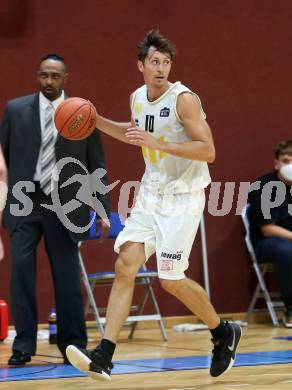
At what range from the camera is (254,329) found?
28.5 ft

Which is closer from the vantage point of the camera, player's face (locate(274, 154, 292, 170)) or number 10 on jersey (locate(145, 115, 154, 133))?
number 10 on jersey (locate(145, 115, 154, 133))

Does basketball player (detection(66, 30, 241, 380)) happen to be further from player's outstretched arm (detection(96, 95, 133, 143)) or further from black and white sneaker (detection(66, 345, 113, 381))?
black and white sneaker (detection(66, 345, 113, 381))

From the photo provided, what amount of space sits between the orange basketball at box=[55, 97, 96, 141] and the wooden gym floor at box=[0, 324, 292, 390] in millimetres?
1508

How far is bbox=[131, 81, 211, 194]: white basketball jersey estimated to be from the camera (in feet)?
17.5

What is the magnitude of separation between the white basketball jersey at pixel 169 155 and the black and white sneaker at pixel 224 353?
951 millimetres

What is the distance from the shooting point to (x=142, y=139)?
4.96 meters

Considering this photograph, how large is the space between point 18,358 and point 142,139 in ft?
6.78

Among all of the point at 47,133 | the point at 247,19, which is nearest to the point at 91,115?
the point at 47,133

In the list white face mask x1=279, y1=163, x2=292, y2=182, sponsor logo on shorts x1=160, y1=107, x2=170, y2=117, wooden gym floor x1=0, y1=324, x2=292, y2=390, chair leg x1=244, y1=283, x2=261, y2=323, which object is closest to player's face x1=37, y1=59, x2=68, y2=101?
sponsor logo on shorts x1=160, y1=107, x2=170, y2=117

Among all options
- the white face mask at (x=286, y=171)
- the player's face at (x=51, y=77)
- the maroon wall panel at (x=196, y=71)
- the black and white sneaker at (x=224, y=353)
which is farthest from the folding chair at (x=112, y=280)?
the black and white sneaker at (x=224, y=353)

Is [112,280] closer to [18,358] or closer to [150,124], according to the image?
[18,358]

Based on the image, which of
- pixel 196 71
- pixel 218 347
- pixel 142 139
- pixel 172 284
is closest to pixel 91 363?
pixel 172 284

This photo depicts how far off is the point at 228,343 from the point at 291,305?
3.48 m

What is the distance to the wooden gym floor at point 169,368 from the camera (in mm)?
5109
